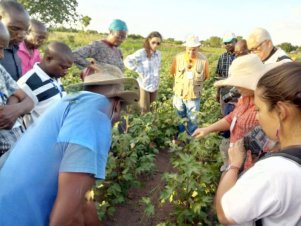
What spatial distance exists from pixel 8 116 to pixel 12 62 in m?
0.99

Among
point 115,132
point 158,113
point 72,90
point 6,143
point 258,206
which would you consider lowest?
point 158,113

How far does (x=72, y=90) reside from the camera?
5.45 ft

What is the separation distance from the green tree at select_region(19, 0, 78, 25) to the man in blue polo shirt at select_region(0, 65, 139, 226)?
28.6 metres

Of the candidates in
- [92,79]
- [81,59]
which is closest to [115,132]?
[81,59]

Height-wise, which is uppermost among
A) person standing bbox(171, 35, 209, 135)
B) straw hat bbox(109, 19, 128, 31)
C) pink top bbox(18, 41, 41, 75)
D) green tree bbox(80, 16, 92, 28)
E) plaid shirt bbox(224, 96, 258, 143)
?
straw hat bbox(109, 19, 128, 31)

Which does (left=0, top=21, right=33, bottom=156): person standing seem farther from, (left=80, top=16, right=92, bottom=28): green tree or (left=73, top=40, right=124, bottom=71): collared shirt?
(left=80, top=16, right=92, bottom=28): green tree

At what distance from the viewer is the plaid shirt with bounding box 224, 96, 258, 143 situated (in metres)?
2.45

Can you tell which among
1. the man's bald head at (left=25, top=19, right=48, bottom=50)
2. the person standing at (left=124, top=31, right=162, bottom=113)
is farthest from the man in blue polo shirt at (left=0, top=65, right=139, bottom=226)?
the person standing at (left=124, top=31, right=162, bottom=113)

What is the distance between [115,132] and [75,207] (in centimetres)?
254

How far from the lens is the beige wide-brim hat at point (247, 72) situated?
2.37 meters

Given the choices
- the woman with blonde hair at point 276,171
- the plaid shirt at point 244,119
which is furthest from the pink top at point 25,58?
the woman with blonde hair at point 276,171

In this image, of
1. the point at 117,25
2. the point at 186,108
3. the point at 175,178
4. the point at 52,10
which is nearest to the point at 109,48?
the point at 117,25

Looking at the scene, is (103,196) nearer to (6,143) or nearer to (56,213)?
(6,143)

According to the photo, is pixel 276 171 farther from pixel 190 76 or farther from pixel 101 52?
pixel 190 76
